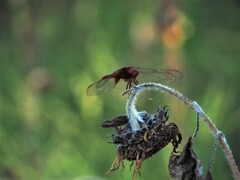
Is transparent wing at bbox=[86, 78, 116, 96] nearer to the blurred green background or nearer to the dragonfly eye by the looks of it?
the dragonfly eye

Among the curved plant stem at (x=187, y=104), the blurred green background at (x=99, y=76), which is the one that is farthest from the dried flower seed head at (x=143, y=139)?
the blurred green background at (x=99, y=76)

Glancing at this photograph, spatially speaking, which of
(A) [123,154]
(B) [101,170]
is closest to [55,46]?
(B) [101,170]

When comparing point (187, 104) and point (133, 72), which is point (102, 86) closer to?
point (133, 72)

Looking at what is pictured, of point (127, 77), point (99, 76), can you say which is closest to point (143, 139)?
point (127, 77)

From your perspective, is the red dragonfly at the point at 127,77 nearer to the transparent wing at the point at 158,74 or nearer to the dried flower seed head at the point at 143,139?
the transparent wing at the point at 158,74

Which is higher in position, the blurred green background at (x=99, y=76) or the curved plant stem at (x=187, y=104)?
the blurred green background at (x=99, y=76)

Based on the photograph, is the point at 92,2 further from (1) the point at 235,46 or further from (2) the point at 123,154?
(2) the point at 123,154
